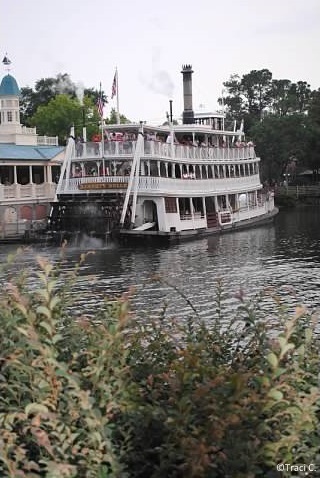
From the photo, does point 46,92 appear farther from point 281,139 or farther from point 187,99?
point 187,99

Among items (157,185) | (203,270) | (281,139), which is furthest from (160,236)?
(281,139)

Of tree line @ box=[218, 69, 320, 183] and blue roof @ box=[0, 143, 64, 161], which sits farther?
tree line @ box=[218, 69, 320, 183]

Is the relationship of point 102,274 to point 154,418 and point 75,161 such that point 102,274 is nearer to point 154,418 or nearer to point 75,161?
point 75,161

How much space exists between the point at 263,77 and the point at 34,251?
79971 millimetres

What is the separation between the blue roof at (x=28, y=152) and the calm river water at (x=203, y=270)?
12.7 metres

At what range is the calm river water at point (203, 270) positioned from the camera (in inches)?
772

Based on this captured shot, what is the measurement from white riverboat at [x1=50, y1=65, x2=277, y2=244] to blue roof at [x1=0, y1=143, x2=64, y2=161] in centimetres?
679

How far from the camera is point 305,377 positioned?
191 inches

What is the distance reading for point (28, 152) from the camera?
158 ft

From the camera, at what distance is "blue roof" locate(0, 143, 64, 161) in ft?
151

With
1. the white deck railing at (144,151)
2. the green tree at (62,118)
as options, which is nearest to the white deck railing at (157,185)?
the white deck railing at (144,151)

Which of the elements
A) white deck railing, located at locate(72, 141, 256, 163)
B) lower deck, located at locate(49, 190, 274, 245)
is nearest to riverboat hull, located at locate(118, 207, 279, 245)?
lower deck, located at locate(49, 190, 274, 245)

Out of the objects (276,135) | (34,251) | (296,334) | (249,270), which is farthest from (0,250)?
Answer: (276,135)

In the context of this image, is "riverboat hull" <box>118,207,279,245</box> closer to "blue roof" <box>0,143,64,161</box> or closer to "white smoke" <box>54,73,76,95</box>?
"blue roof" <box>0,143,64,161</box>
